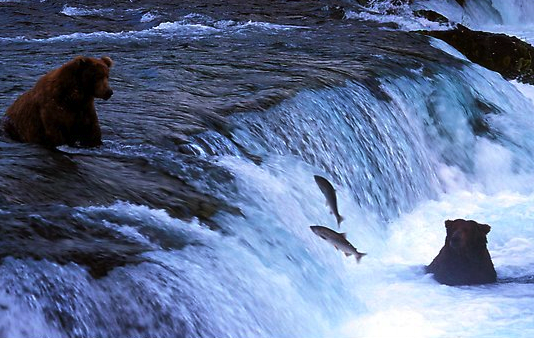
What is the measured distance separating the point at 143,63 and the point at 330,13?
5.63 m

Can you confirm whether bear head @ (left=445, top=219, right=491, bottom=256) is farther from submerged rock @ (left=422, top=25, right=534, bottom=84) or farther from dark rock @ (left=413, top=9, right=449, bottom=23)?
dark rock @ (left=413, top=9, right=449, bottom=23)

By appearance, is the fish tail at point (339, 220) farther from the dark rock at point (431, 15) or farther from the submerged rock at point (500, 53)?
the dark rock at point (431, 15)

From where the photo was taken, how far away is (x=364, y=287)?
5.87 meters

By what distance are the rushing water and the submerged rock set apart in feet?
2.98

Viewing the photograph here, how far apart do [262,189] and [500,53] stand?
304 inches

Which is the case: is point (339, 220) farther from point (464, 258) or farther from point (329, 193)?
point (464, 258)

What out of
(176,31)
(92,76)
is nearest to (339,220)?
(92,76)

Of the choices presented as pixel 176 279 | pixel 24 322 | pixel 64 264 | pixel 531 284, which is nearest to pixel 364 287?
pixel 531 284

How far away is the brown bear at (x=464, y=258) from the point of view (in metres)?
5.84

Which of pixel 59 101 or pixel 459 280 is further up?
pixel 59 101

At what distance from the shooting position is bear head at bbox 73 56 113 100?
16.8 feet

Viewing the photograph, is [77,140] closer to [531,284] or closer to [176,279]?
[176,279]

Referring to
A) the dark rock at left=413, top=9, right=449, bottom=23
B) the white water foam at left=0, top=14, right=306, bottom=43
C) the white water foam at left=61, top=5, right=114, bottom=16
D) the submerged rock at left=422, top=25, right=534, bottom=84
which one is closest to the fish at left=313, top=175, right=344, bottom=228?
the white water foam at left=0, top=14, right=306, bottom=43

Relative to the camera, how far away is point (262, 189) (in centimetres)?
577
